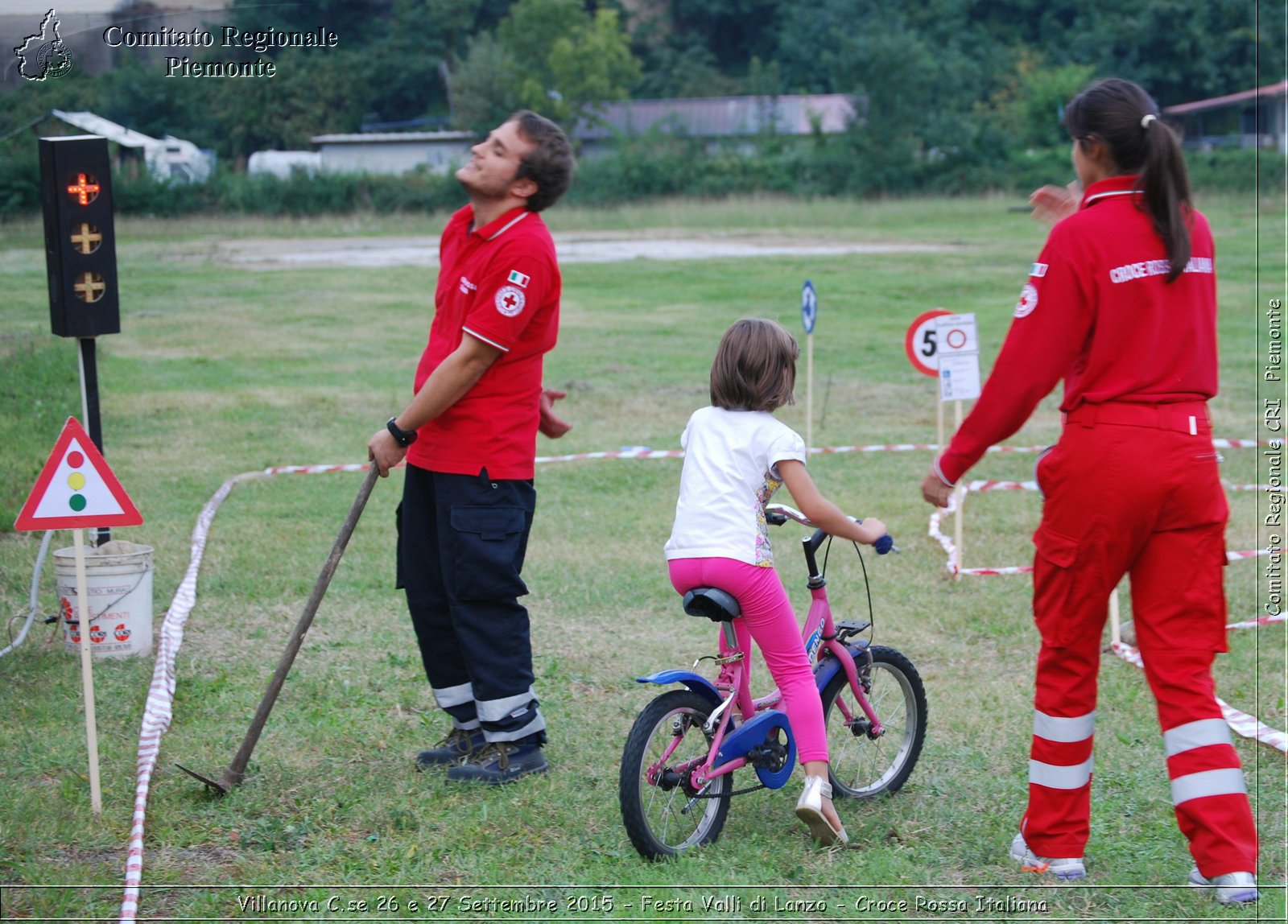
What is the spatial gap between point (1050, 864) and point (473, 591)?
78.3 inches

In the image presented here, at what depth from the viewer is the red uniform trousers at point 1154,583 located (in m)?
3.54

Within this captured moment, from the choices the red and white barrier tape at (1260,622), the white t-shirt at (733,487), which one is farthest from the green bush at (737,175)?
the white t-shirt at (733,487)

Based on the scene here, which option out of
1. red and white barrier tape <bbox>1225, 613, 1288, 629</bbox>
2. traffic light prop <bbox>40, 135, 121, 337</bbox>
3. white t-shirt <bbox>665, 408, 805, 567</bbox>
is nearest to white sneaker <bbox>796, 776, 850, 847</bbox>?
white t-shirt <bbox>665, 408, 805, 567</bbox>

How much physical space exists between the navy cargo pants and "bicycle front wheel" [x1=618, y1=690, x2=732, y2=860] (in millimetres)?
673

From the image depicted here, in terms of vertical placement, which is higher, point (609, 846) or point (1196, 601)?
point (1196, 601)

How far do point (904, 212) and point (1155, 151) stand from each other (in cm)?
4543

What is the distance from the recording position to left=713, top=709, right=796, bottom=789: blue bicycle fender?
4.02m

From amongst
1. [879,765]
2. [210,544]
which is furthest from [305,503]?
[879,765]

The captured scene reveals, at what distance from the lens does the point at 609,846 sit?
4109mm

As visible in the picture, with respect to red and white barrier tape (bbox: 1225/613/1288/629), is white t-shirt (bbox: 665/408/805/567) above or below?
above

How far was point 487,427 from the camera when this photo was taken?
4.37m

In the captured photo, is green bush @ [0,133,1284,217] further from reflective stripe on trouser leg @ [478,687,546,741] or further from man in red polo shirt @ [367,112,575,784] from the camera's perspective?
reflective stripe on trouser leg @ [478,687,546,741]

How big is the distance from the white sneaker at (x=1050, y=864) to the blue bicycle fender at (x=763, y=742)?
2.37 ft

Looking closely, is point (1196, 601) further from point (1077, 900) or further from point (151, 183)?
point (151, 183)
